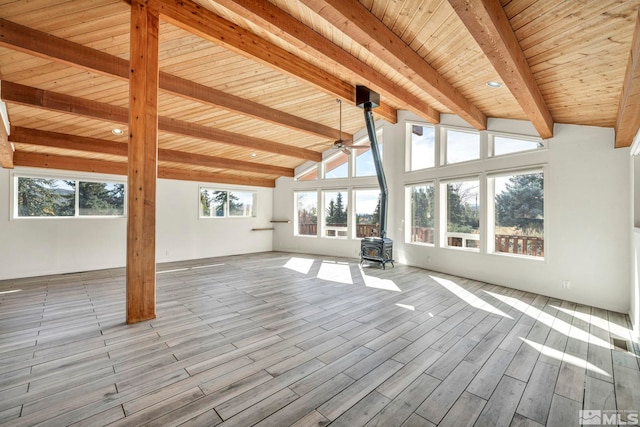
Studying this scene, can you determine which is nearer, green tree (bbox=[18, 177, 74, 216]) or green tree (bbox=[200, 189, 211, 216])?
green tree (bbox=[18, 177, 74, 216])

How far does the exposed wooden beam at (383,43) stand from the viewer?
2.37 meters

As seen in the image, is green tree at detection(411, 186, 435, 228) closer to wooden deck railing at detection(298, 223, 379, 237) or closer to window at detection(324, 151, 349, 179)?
wooden deck railing at detection(298, 223, 379, 237)

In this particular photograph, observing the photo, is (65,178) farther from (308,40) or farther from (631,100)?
(631,100)

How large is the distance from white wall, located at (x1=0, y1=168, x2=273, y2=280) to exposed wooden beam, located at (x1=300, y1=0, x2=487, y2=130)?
6.82 meters

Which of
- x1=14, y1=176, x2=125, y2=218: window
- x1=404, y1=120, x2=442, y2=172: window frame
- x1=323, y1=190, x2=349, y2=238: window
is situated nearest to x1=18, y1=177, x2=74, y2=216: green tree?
x1=14, y1=176, x2=125, y2=218: window

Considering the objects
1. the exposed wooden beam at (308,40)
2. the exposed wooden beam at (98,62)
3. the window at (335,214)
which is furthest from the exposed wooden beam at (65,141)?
the window at (335,214)

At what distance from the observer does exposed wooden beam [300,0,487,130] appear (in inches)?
93.2

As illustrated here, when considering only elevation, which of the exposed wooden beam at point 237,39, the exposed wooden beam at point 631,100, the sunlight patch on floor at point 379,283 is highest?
the exposed wooden beam at point 237,39

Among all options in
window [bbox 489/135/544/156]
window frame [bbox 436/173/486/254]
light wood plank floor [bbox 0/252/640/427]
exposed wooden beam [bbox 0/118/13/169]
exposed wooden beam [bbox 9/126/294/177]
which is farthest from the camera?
window frame [bbox 436/173/486/254]

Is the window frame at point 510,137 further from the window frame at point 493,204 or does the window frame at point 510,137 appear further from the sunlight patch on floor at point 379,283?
the sunlight patch on floor at point 379,283

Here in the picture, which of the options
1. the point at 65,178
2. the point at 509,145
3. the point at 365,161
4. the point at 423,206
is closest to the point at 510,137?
the point at 509,145

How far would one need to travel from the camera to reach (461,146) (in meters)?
5.99

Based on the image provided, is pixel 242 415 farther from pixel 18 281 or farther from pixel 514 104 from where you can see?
pixel 18 281

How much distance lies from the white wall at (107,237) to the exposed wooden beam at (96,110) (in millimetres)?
2727
